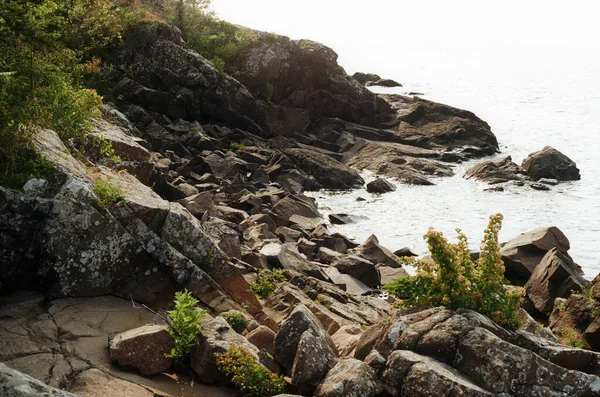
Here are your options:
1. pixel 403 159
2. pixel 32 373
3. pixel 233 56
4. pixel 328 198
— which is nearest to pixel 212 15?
pixel 233 56

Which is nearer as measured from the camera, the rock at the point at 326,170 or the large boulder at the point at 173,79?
the rock at the point at 326,170

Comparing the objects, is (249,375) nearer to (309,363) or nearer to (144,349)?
(309,363)

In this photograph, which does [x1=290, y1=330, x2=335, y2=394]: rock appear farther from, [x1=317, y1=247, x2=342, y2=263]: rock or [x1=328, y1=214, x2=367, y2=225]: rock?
[x1=328, y1=214, x2=367, y2=225]: rock

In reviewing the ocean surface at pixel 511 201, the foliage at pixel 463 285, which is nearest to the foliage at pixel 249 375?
the foliage at pixel 463 285

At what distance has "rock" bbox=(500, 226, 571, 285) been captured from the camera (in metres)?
23.0

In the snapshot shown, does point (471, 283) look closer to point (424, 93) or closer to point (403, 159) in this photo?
point (403, 159)

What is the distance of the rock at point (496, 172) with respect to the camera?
4088 cm

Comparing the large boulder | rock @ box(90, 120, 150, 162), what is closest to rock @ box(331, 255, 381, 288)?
rock @ box(90, 120, 150, 162)

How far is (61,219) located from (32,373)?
132 inches

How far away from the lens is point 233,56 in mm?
49906

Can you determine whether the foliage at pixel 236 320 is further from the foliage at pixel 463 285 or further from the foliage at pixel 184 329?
the foliage at pixel 463 285

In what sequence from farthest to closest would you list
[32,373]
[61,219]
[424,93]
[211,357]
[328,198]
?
[424,93] < [328,198] < [61,219] < [211,357] < [32,373]

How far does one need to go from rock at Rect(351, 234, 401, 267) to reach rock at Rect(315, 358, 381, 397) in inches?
593

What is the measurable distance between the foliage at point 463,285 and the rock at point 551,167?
113 feet
